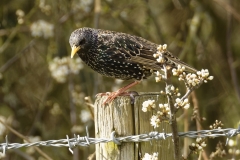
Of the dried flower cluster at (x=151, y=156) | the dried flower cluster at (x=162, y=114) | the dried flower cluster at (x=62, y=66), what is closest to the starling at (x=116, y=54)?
the dried flower cluster at (x=62, y=66)

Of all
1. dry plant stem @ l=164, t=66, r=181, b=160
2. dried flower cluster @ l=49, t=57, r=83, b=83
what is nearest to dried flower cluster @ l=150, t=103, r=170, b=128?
dry plant stem @ l=164, t=66, r=181, b=160

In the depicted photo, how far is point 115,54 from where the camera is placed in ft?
16.8

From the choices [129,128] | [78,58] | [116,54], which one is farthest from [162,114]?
[78,58]

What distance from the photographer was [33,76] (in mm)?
8125

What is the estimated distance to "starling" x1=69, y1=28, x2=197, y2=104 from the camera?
5133 millimetres

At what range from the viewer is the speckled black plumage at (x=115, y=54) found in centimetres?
513

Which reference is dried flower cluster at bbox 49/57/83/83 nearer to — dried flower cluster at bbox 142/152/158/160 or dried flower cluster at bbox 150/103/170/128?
dried flower cluster at bbox 142/152/158/160

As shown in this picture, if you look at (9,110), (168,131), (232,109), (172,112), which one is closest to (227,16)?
Result: (232,109)

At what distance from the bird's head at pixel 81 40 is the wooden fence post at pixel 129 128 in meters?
1.79

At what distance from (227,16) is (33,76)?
306 cm

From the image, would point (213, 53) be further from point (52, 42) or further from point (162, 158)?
point (162, 158)

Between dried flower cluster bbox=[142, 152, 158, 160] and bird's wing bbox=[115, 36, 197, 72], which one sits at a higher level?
bird's wing bbox=[115, 36, 197, 72]

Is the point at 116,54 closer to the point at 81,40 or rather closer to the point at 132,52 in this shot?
the point at 132,52

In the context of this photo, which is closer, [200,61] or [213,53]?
[200,61]
